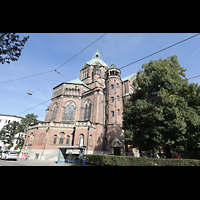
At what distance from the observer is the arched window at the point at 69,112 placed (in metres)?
33.0

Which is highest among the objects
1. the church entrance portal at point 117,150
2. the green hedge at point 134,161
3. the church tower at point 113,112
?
the church tower at point 113,112

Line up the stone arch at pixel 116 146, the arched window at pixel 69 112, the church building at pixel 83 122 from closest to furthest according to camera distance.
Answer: the church building at pixel 83 122 < the stone arch at pixel 116 146 < the arched window at pixel 69 112

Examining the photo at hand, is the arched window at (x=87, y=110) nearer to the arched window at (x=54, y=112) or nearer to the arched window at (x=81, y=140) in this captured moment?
the arched window at (x=81, y=140)

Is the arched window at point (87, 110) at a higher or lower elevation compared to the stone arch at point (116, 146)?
higher

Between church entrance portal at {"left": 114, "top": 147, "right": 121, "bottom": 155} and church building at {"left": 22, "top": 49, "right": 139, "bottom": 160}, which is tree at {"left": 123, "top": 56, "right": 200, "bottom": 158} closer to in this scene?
church building at {"left": 22, "top": 49, "right": 139, "bottom": 160}

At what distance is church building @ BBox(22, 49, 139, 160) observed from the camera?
25094 mm

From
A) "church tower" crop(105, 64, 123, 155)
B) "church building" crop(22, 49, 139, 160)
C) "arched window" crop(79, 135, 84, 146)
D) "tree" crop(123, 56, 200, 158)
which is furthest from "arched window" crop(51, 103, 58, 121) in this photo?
"tree" crop(123, 56, 200, 158)

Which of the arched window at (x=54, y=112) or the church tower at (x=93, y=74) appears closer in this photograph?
the arched window at (x=54, y=112)

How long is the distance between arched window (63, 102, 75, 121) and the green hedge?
1570 centimetres

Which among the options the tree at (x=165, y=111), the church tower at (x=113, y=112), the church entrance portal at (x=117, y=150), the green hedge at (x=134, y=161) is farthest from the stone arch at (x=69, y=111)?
the tree at (x=165, y=111)

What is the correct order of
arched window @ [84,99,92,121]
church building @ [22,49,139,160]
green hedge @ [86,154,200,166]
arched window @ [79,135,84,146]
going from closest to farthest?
green hedge @ [86,154,200,166]
arched window @ [79,135,84,146]
church building @ [22,49,139,160]
arched window @ [84,99,92,121]

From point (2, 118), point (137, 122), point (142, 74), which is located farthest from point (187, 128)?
point (2, 118)

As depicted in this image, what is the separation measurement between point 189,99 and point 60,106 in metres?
29.5
